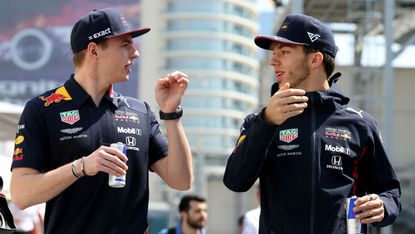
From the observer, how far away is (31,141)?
14.7 ft

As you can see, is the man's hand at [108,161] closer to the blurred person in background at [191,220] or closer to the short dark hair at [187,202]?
the blurred person in background at [191,220]

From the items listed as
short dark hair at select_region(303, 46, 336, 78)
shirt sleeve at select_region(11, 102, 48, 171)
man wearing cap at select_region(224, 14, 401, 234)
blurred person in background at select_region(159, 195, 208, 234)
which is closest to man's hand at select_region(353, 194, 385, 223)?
man wearing cap at select_region(224, 14, 401, 234)

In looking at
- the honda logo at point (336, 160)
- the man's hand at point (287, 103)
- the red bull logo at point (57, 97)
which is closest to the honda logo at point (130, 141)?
the red bull logo at point (57, 97)

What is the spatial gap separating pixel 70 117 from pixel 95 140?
0.18 meters

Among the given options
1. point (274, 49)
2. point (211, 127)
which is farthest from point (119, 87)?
point (211, 127)

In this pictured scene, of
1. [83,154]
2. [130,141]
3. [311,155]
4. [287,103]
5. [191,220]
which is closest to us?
[287,103]

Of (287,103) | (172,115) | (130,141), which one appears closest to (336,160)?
(287,103)

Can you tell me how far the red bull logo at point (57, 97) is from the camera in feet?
15.1

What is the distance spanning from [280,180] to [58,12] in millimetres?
31608

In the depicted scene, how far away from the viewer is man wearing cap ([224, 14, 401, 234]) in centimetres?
432

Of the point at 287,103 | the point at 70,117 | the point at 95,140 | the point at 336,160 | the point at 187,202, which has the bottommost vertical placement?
the point at 187,202

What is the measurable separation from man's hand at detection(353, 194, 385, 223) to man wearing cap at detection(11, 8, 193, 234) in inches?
41.4

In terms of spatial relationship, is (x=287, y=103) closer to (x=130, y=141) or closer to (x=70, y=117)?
(x=130, y=141)

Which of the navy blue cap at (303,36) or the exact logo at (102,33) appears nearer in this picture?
the navy blue cap at (303,36)
